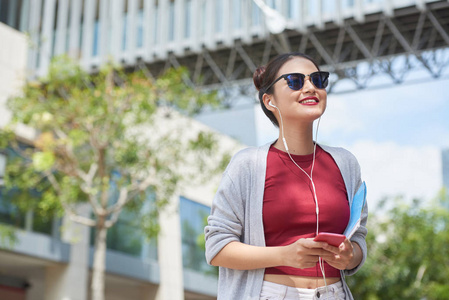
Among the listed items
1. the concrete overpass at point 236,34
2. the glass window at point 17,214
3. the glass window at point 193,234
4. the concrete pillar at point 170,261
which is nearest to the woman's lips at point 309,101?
the concrete overpass at point 236,34

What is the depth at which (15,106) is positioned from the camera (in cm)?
1548

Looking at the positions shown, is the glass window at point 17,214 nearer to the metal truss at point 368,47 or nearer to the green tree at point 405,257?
the metal truss at point 368,47

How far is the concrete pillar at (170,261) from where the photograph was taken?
72.2 ft

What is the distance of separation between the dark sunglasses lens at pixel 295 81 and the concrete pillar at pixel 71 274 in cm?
1701

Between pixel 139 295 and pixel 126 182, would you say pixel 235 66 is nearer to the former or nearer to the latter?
pixel 126 182

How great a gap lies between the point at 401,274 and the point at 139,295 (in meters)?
8.83

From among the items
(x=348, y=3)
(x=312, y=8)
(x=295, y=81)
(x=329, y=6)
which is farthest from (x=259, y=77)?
(x=312, y=8)

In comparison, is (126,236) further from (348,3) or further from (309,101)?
(309,101)

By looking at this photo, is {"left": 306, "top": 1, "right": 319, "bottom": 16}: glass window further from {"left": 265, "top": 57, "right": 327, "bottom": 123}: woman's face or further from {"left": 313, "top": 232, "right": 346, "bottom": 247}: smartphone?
{"left": 313, "top": 232, "right": 346, "bottom": 247}: smartphone

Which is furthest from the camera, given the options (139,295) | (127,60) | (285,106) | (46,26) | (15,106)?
(139,295)

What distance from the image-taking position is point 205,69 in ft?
66.9

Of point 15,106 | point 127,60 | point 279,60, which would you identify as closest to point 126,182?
point 15,106

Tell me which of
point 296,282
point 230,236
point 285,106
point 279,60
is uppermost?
point 279,60

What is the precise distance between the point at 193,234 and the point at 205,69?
22.1 feet
